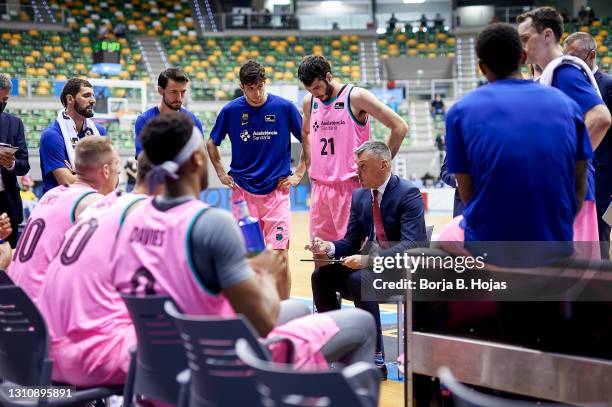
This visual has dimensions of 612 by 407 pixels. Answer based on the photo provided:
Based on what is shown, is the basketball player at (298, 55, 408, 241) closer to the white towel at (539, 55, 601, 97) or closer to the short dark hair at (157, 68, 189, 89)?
the short dark hair at (157, 68, 189, 89)

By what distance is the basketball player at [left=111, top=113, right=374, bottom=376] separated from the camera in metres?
2.60

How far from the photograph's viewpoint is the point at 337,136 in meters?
6.10

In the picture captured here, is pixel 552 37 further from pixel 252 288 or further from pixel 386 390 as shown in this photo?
pixel 386 390

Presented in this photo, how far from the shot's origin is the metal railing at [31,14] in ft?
89.0

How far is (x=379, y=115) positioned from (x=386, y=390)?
2077 millimetres

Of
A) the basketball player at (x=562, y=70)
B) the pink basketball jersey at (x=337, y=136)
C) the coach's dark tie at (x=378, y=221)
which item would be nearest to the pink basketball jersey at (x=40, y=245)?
the coach's dark tie at (x=378, y=221)

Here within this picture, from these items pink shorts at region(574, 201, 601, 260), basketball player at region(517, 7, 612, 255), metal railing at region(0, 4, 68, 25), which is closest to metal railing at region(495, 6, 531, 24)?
metal railing at region(0, 4, 68, 25)

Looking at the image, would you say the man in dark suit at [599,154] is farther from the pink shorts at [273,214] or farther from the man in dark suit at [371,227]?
the pink shorts at [273,214]

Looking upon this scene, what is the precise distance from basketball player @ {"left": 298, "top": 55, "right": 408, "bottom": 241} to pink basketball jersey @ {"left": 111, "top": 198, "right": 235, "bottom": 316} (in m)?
3.27

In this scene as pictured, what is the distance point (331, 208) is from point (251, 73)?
3.99ft

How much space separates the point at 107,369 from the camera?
3.01 metres

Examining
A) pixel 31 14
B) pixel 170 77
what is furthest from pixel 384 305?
pixel 31 14

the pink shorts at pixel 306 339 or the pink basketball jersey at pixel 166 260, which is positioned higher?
the pink basketball jersey at pixel 166 260

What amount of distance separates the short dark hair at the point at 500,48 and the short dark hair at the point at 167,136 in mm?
1141
